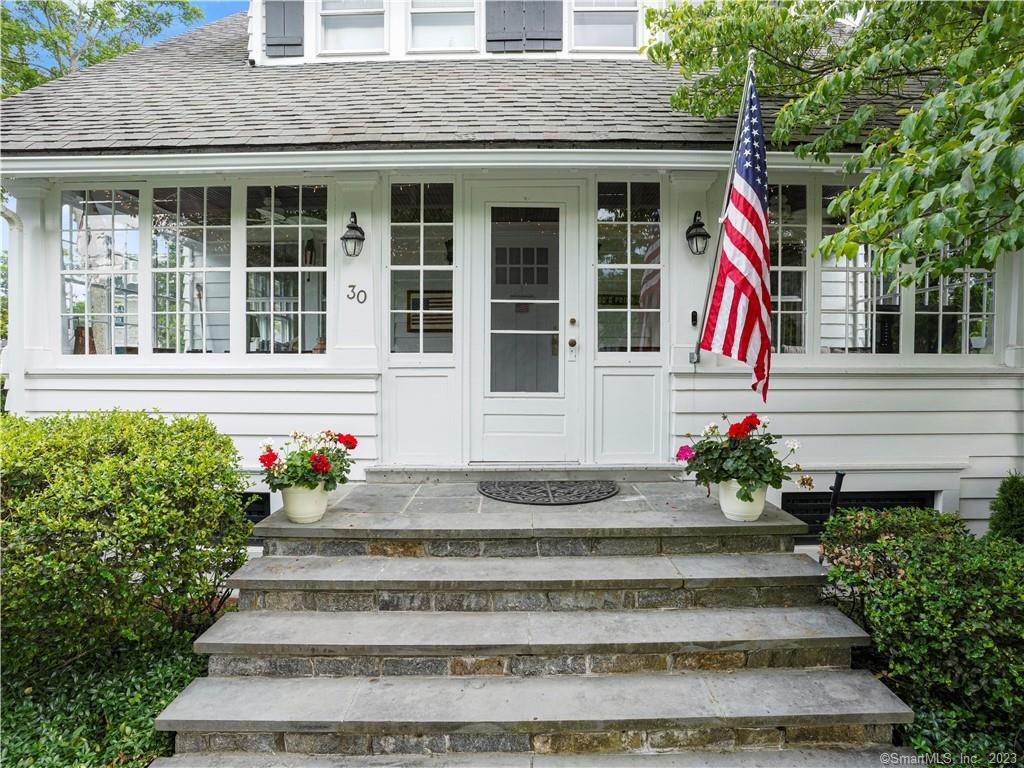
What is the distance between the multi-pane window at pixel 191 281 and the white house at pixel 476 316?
2 centimetres

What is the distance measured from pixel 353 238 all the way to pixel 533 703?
374 centimetres

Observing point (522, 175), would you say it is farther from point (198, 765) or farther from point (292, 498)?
point (198, 765)

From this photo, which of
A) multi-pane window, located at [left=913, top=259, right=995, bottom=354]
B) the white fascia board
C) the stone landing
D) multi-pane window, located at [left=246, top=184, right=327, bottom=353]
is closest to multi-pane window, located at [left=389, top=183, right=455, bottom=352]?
the white fascia board

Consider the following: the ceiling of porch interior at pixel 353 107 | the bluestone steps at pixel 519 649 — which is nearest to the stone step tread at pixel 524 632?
the bluestone steps at pixel 519 649

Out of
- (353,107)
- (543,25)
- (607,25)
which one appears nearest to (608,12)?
(607,25)

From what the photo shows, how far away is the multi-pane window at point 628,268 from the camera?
4.71 meters

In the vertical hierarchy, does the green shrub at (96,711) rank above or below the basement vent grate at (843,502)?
below

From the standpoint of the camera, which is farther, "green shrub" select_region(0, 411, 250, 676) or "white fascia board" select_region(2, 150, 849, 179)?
"white fascia board" select_region(2, 150, 849, 179)

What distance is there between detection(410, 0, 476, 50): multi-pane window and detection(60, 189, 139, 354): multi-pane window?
11.1 feet

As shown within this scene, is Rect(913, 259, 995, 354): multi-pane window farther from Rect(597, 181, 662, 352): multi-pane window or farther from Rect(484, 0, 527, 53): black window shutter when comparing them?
Rect(484, 0, 527, 53): black window shutter

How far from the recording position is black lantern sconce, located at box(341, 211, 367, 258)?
14.8 feet

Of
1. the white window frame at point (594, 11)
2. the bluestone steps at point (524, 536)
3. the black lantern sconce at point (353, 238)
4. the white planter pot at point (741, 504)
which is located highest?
the white window frame at point (594, 11)

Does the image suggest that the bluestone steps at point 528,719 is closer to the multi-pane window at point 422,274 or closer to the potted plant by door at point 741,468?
the potted plant by door at point 741,468

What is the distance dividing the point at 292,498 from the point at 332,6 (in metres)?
5.45
